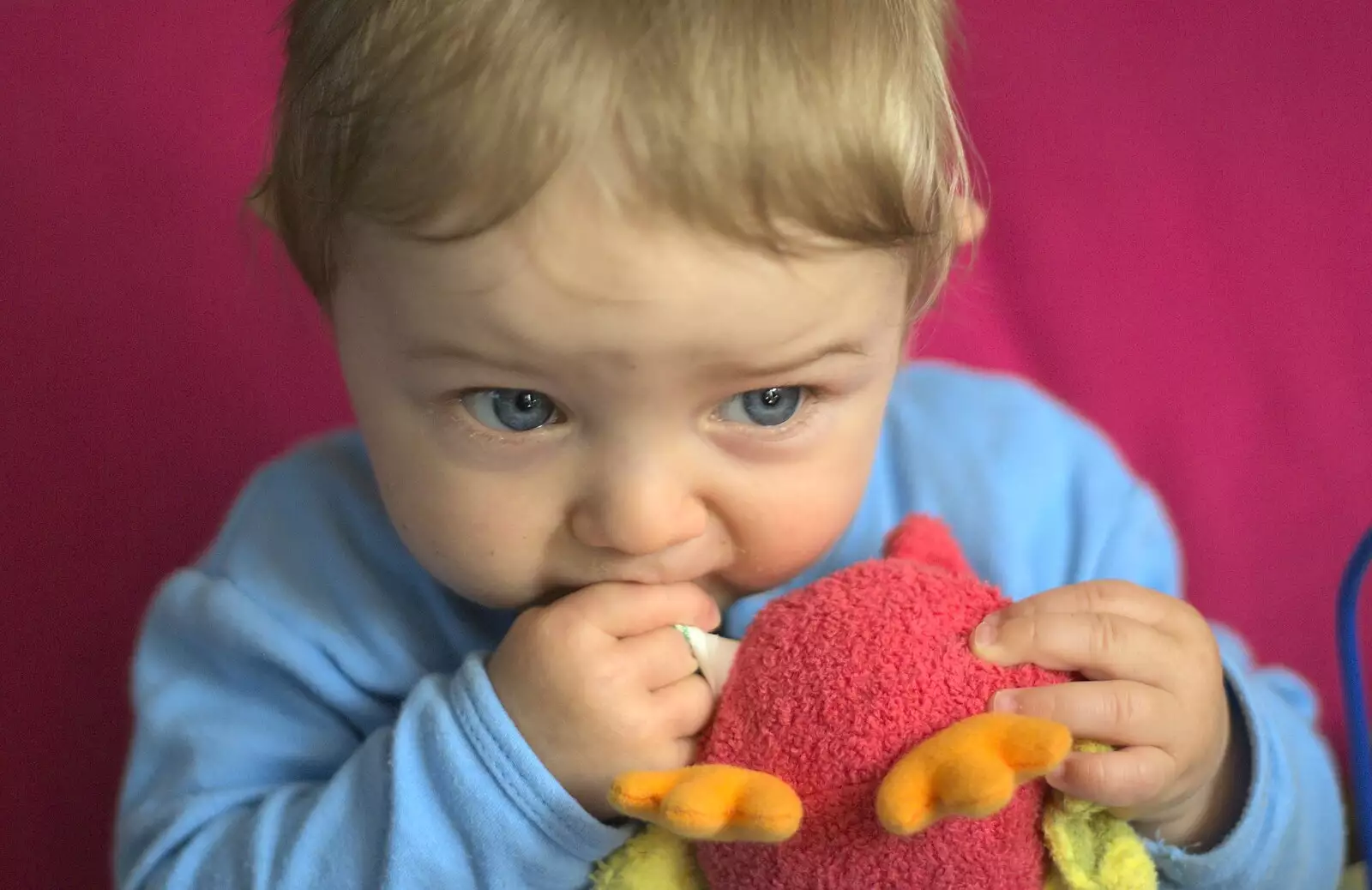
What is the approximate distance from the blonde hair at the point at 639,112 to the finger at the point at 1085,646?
17 cm

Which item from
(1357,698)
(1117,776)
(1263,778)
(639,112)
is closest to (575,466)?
(639,112)

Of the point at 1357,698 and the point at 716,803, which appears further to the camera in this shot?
the point at 1357,698

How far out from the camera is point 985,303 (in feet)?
3.47

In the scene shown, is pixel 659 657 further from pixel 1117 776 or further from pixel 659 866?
pixel 1117 776

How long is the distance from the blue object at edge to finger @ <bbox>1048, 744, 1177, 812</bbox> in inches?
9.6

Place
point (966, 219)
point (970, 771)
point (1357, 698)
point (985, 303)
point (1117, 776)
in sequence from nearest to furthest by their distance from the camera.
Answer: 1. point (970, 771)
2. point (1117, 776)
3. point (966, 219)
4. point (1357, 698)
5. point (985, 303)

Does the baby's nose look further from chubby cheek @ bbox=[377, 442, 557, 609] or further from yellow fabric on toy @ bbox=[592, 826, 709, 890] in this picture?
yellow fabric on toy @ bbox=[592, 826, 709, 890]

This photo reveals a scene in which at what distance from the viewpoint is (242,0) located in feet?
3.26

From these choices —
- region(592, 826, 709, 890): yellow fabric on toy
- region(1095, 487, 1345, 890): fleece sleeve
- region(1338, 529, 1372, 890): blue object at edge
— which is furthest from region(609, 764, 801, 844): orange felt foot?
region(1338, 529, 1372, 890): blue object at edge

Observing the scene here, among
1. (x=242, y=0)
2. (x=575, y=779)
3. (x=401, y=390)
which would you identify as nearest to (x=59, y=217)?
(x=242, y=0)

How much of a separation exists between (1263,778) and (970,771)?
0.33m

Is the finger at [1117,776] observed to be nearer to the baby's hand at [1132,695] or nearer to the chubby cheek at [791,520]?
the baby's hand at [1132,695]

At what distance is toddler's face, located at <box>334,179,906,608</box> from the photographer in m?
0.48

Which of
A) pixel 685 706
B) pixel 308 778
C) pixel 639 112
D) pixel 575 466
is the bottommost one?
pixel 308 778
